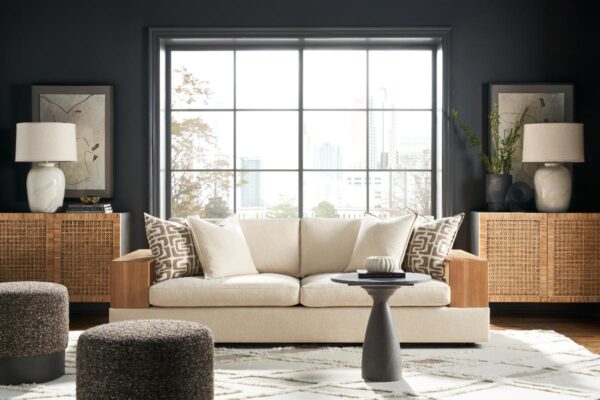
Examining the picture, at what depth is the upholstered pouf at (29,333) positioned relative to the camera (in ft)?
12.7

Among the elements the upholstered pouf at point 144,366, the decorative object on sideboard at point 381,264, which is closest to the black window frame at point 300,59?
the decorative object on sideboard at point 381,264

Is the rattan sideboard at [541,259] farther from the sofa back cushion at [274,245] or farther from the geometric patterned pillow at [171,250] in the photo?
the geometric patterned pillow at [171,250]

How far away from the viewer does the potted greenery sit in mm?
6273

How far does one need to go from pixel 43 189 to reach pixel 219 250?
5.99 ft

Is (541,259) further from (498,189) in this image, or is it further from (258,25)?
(258,25)

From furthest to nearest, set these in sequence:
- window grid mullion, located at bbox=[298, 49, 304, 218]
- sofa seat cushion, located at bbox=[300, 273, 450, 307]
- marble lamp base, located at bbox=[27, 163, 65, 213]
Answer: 1. window grid mullion, located at bbox=[298, 49, 304, 218]
2. marble lamp base, located at bbox=[27, 163, 65, 213]
3. sofa seat cushion, located at bbox=[300, 273, 450, 307]

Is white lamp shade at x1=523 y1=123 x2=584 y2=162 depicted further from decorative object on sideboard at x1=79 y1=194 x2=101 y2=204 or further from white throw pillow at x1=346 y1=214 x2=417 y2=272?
decorative object on sideboard at x1=79 y1=194 x2=101 y2=204

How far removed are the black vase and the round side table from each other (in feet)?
7.67

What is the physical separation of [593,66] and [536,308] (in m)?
2.06

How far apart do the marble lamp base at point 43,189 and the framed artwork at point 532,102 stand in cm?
358

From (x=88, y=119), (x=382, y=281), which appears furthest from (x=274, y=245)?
(x=88, y=119)

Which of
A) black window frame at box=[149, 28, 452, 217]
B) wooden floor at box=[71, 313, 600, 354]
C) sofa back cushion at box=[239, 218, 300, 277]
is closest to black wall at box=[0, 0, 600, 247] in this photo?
black window frame at box=[149, 28, 452, 217]

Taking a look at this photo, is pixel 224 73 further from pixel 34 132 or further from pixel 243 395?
pixel 243 395

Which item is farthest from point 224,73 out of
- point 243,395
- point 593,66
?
point 243,395
